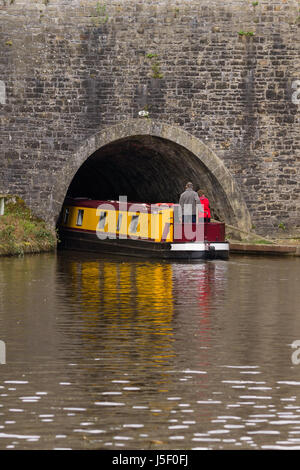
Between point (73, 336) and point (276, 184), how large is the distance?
10.9 m

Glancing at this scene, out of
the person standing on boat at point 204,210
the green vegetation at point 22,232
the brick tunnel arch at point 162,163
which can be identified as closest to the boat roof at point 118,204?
the person standing on boat at point 204,210

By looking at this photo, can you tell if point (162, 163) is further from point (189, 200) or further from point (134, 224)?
point (189, 200)

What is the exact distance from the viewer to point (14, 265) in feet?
55.3

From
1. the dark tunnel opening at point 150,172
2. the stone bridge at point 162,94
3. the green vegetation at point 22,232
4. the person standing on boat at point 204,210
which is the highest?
the stone bridge at point 162,94

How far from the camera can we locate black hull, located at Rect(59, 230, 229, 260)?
61.6 ft

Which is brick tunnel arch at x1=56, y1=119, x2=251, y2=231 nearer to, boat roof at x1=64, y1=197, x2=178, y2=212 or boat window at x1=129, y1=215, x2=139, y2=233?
boat roof at x1=64, y1=197, x2=178, y2=212

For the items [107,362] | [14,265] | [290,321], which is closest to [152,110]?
[14,265]

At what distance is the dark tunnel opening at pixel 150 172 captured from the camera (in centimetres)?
2044

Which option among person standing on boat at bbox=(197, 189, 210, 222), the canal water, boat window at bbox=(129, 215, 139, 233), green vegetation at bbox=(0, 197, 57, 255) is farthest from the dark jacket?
the canal water

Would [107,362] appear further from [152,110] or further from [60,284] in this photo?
[152,110]

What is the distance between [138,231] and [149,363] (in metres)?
11.2

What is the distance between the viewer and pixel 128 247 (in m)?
20.1

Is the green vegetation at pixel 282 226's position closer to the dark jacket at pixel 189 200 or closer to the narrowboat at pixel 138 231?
the narrowboat at pixel 138 231

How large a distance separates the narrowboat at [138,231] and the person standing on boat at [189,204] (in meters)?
0.15
